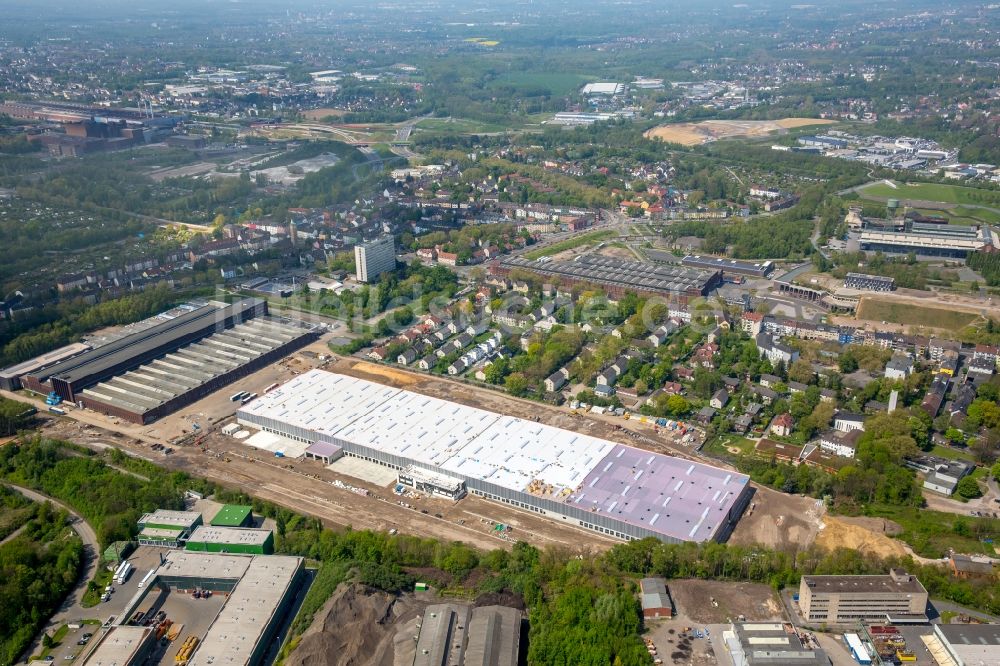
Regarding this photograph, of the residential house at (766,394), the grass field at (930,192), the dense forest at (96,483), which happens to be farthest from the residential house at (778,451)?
the grass field at (930,192)

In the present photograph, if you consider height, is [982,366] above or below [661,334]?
above

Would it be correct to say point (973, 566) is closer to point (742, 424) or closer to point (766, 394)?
point (742, 424)

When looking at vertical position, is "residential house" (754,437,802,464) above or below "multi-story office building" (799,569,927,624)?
below

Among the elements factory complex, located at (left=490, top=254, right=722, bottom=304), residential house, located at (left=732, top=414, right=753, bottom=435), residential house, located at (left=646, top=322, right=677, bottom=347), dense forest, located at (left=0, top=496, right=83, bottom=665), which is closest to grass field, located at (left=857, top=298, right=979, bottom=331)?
factory complex, located at (left=490, top=254, right=722, bottom=304)

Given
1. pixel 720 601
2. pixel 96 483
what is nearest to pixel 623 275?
pixel 720 601

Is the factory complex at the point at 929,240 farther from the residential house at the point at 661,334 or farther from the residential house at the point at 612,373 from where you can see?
the residential house at the point at 612,373

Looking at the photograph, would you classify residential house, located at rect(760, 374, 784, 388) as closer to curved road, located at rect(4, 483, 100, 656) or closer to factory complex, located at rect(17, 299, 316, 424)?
factory complex, located at rect(17, 299, 316, 424)
